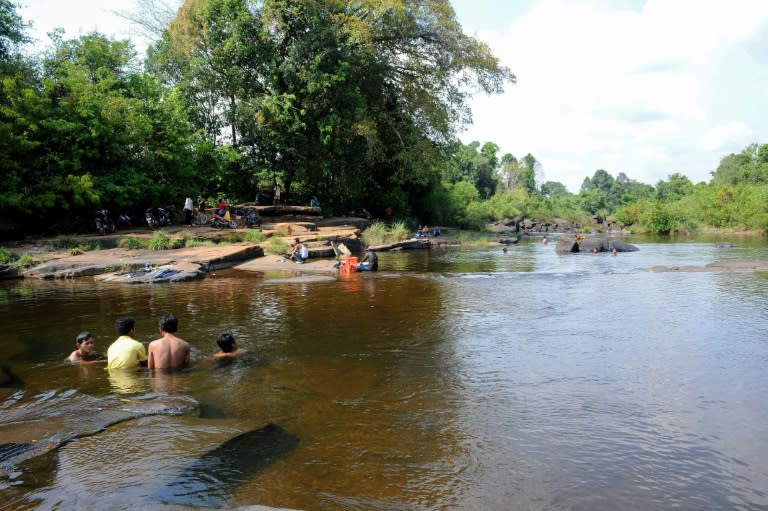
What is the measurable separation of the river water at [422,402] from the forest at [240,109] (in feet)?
38.3

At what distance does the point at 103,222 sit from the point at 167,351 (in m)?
18.1

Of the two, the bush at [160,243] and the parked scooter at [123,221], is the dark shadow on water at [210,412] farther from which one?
the parked scooter at [123,221]

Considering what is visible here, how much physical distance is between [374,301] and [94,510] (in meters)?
9.66

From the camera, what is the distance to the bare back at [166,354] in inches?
314

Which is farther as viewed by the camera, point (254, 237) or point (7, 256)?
point (254, 237)

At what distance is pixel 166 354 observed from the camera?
7.97m

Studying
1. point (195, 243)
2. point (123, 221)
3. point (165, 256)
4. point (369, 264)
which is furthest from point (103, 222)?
point (369, 264)

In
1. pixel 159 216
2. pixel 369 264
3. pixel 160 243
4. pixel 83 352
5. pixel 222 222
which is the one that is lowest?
pixel 83 352

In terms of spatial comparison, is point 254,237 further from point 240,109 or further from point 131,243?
point 240,109

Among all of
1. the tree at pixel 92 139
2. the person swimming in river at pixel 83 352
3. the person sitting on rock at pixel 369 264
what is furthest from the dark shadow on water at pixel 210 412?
the tree at pixel 92 139

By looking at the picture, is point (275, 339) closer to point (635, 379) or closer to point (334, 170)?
point (635, 379)

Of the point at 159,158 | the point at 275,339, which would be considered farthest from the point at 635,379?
the point at 159,158

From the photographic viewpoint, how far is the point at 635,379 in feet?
24.7

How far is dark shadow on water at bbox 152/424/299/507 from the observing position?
173 inches
